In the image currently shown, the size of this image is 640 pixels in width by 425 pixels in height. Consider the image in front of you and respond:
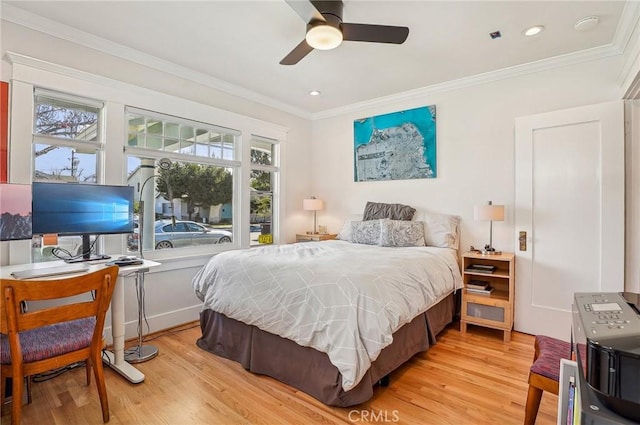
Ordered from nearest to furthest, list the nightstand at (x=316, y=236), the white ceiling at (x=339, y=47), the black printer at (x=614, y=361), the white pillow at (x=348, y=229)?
the black printer at (x=614, y=361) < the white ceiling at (x=339, y=47) < the white pillow at (x=348, y=229) < the nightstand at (x=316, y=236)

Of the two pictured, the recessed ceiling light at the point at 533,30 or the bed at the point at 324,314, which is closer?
the bed at the point at 324,314

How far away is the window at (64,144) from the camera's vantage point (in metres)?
2.63

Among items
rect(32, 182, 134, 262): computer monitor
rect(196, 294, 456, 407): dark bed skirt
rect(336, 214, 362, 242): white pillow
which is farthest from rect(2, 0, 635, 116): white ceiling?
rect(196, 294, 456, 407): dark bed skirt

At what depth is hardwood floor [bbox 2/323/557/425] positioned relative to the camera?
74.0 inches

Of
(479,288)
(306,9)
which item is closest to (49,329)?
(306,9)

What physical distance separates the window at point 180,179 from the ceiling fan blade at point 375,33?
1.98 metres

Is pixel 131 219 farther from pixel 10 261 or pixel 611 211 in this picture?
pixel 611 211

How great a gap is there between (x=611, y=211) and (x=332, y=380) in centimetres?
277

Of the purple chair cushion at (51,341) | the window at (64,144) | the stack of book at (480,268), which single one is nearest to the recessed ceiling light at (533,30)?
the stack of book at (480,268)

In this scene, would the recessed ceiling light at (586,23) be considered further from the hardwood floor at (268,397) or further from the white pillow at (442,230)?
the hardwood floor at (268,397)

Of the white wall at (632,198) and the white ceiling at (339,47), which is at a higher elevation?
the white ceiling at (339,47)

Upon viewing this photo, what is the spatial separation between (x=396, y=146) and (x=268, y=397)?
326 centimetres

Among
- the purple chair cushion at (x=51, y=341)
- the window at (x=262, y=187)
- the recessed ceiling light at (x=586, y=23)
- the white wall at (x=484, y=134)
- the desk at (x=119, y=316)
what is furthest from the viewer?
the window at (x=262, y=187)

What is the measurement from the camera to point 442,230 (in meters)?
3.63
